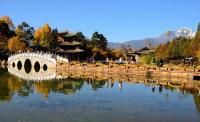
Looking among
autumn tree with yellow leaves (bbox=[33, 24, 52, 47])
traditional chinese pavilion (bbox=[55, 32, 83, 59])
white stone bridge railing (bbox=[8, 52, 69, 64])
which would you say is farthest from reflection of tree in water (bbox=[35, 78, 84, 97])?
autumn tree with yellow leaves (bbox=[33, 24, 52, 47])

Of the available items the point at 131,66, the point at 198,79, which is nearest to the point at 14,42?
the point at 131,66

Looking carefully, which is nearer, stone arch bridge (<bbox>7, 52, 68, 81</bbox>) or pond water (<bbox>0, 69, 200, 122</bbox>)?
pond water (<bbox>0, 69, 200, 122</bbox>)

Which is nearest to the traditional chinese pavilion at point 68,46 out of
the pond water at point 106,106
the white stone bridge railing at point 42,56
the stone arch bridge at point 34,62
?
the stone arch bridge at point 34,62

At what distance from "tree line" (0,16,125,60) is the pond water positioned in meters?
47.2

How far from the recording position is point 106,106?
77.9ft

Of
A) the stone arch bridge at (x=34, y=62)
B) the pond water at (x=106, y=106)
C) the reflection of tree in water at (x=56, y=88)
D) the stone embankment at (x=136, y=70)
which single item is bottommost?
the pond water at (x=106, y=106)

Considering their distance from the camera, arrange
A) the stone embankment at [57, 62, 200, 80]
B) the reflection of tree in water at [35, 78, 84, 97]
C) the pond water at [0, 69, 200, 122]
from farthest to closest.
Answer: the stone embankment at [57, 62, 200, 80] < the reflection of tree in water at [35, 78, 84, 97] < the pond water at [0, 69, 200, 122]

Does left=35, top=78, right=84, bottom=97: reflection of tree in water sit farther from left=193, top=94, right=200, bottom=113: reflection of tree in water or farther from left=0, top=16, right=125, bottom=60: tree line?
left=0, top=16, right=125, bottom=60: tree line

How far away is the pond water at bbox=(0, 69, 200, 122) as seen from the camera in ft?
64.6

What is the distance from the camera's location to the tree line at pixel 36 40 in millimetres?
78375

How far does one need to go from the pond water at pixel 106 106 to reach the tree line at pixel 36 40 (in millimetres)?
47239

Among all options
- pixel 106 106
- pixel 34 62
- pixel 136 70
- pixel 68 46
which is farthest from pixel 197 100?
pixel 68 46

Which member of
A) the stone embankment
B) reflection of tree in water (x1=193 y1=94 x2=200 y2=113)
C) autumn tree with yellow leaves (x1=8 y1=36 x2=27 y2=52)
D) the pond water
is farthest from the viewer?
autumn tree with yellow leaves (x1=8 y1=36 x2=27 y2=52)

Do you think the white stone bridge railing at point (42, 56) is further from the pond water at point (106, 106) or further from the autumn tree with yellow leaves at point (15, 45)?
the pond water at point (106, 106)
